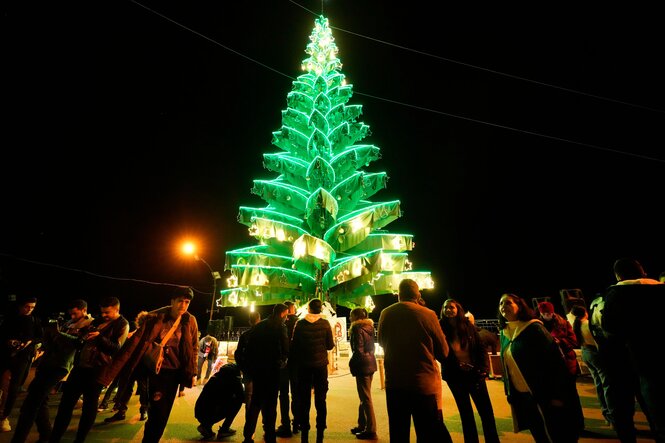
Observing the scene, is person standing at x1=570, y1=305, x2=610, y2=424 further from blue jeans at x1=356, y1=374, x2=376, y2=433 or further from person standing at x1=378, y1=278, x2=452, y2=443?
blue jeans at x1=356, y1=374, x2=376, y2=433

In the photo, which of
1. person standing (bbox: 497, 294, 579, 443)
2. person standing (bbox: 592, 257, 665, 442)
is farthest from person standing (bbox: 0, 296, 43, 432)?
person standing (bbox: 592, 257, 665, 442)

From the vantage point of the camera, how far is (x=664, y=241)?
20656mm

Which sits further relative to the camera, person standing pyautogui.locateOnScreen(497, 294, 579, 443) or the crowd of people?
person standing pyautogui.locateOnScreen(497, 294, 579, 443)

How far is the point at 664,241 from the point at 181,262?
130 ft

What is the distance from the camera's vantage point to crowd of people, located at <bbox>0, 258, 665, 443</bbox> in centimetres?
311

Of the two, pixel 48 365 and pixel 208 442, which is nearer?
pixel 48 365

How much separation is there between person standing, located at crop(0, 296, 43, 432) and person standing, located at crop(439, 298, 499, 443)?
6.70 meters

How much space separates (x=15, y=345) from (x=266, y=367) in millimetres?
4438


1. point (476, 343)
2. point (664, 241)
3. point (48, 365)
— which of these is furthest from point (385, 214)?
point (664, 241)

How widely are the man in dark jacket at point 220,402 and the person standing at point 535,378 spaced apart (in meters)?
3.99

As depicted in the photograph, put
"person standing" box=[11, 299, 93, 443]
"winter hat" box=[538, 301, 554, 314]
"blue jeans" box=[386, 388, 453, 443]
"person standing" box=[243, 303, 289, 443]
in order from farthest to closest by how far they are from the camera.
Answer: "winter hat" box=[538, 301, 554, 314]
"person standing" box=[243, 303, 289, 443]
"person standing" box=[11, 299, 93, 443]
"blue jeans" box=[386, 388, 453, 443]

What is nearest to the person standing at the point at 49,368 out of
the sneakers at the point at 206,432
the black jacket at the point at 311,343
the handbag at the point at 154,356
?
the handbag at the point at 154,356

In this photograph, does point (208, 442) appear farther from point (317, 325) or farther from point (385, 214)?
point (385, 214)

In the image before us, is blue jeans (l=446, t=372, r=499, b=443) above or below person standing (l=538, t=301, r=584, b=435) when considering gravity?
below
